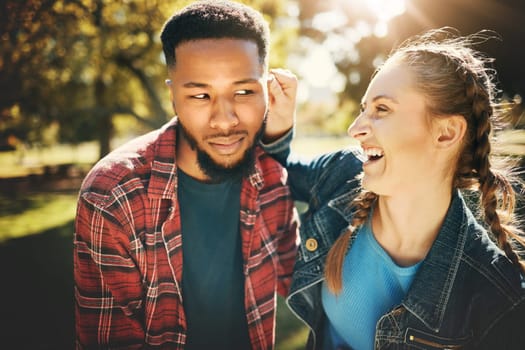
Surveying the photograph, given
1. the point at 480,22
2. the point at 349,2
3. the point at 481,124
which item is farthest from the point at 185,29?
the point at 349,2

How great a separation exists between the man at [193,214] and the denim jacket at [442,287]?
0.40 metres

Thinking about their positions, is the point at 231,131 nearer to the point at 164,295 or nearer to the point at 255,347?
the point at 164,295

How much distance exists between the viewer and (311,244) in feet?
7.96

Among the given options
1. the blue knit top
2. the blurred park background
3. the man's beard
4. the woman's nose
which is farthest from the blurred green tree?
the blue knit top

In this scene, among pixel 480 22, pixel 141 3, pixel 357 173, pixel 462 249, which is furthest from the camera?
pixel 141 3

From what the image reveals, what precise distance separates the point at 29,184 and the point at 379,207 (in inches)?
652

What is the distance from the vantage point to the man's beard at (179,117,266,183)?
98.7 inches

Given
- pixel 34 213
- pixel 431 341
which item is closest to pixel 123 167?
pixel 431 341

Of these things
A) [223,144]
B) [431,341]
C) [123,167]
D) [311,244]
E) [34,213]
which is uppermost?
[223,144]

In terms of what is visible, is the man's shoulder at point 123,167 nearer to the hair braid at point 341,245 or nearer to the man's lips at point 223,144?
the man's lips at point 223,144

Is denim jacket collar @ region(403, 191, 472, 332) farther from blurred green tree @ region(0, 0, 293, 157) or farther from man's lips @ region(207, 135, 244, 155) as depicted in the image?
blurred green tree @ region(0, 0, 293, 157)

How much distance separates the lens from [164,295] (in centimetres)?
240

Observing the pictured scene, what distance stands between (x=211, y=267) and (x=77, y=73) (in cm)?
859

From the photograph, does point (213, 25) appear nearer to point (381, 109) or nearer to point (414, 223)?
point (381, 109)
